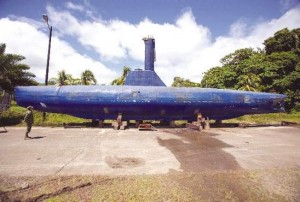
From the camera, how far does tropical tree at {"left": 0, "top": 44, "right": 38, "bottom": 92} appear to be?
1842cm

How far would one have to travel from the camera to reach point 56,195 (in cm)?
499

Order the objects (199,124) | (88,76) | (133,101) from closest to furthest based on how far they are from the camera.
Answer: (199,124), (133,101), (88,76)

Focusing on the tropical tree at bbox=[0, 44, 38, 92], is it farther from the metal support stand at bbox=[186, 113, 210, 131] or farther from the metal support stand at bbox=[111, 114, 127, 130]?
the metal support stand at bbox=[186, 113, 210, 131]

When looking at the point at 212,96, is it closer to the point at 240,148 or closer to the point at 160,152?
the point at 240,148

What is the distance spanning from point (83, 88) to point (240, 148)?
10.9 metres

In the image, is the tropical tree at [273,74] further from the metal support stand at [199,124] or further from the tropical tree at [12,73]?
the tropical tree at [12,73]

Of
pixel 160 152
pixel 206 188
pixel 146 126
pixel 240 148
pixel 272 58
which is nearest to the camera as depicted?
pixel 206 188

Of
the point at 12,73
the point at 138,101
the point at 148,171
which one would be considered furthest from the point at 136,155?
the point at 12,73

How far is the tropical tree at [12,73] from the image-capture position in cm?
1842

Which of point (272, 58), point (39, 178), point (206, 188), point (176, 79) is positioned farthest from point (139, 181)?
point (176, 79)

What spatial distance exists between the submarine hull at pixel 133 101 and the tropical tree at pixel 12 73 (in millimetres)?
3178

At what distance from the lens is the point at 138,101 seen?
1549 cm

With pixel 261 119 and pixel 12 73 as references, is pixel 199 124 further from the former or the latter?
pixel 12 73

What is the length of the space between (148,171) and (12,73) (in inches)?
660
